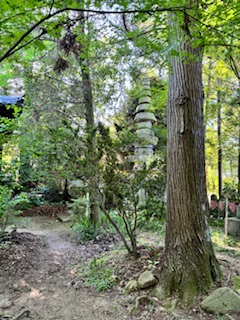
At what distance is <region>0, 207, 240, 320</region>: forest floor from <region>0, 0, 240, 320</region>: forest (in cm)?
2

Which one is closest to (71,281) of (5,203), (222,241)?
(5,203)

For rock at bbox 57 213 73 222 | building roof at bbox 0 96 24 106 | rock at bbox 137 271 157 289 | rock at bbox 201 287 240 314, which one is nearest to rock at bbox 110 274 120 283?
rock at bbox 137 271 157 289

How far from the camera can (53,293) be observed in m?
2.84

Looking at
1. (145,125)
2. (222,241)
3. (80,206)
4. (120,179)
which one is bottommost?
(222,241)

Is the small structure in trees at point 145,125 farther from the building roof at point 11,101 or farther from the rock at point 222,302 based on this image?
the rock at point 222,302

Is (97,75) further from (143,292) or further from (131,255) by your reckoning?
(143,292)

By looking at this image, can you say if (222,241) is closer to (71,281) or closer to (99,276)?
(99,276)

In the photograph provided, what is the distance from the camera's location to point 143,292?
102 inches

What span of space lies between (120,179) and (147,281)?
1260 millimetres

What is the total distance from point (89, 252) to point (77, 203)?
1.58 m

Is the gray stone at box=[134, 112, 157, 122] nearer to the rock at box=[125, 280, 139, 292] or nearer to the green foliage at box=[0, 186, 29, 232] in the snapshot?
the green foliage at box=[0, 186, 29, 232]

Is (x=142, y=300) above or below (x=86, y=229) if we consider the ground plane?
below

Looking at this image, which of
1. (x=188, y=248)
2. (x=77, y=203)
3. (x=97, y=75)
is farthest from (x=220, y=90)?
(x=188, y=248)

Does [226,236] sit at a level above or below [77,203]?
below
